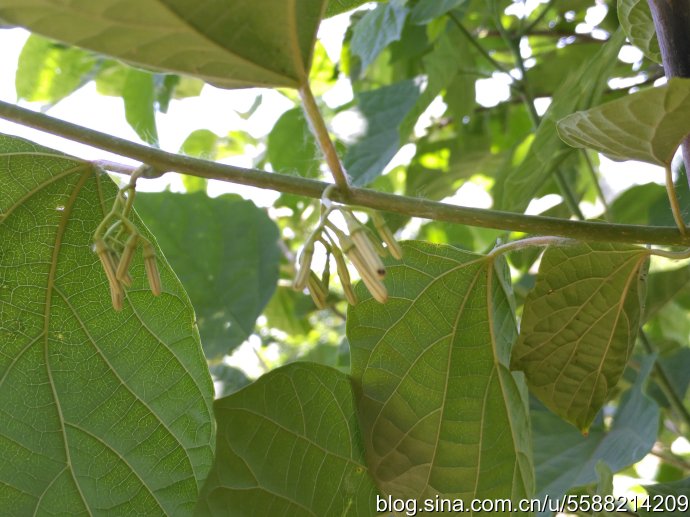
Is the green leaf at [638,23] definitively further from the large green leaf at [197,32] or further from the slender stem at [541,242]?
the large green leaf at [197,32]

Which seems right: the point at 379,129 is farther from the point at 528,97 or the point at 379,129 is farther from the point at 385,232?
the point at 385,232

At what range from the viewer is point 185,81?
2129 millimetres

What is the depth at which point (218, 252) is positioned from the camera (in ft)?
5.52

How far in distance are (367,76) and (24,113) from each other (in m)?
1.66

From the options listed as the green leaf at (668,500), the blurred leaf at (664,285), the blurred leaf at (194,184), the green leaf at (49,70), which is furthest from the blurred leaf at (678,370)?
the green leaf at (49,70)

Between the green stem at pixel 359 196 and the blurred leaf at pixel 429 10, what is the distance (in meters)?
0.71

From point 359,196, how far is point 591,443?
866 millimetres

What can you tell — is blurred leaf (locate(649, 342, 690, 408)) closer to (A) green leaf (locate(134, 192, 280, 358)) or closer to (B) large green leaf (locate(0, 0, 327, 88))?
(A) green leaf (locate(134, 192, 280, 358))

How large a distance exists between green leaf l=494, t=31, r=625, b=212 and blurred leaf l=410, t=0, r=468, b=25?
0.26 m

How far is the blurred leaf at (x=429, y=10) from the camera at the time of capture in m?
1.32

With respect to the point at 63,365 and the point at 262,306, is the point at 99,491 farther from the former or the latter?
the point at 262,306

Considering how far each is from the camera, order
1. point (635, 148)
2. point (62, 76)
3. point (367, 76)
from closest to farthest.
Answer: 1. point (635, 148)
2. point (62, 76)
3. point (367, 76)

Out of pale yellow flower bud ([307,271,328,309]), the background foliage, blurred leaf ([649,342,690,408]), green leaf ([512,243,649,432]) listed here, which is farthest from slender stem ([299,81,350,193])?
blurred leaf ([649,342,690,408])

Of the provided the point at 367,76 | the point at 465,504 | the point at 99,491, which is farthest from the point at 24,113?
the point at 367,76
